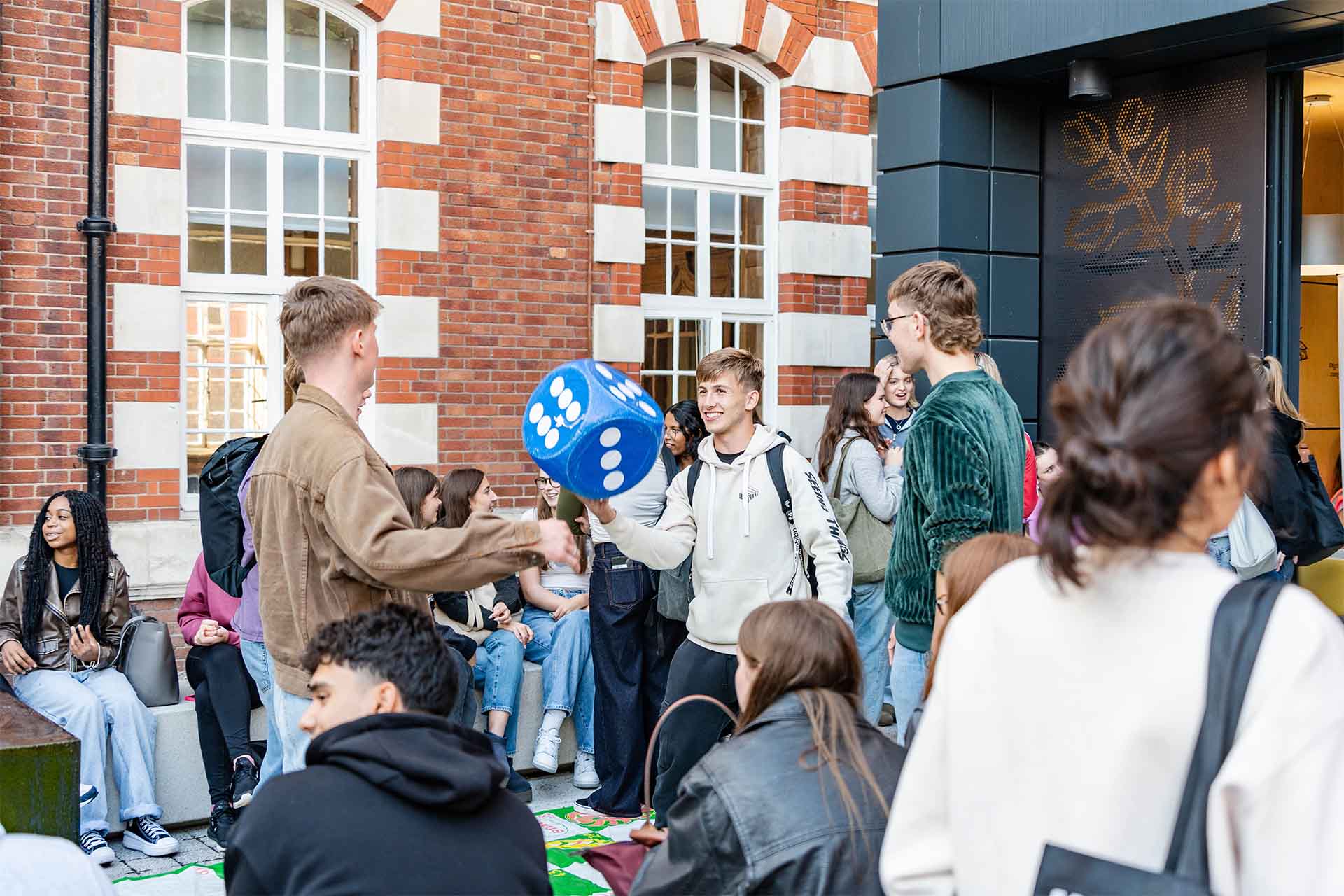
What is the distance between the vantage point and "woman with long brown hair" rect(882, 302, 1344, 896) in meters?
1.36

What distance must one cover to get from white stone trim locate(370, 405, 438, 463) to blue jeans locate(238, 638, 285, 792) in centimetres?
468

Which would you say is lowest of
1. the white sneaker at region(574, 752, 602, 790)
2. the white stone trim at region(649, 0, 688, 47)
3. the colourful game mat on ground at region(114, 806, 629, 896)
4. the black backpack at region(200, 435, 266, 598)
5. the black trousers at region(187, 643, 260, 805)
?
the colourful game mat on ground at region(114, 806, 629, 896)

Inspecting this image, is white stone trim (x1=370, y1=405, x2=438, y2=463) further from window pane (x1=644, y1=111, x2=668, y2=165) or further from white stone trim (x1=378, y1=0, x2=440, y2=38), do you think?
window pane (x1=644, y1=111, x2=668, y2=165)

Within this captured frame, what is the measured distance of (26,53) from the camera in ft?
24.8

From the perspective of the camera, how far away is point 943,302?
3.94 m

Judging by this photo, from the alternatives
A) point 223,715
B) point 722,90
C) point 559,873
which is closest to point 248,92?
point 722,90

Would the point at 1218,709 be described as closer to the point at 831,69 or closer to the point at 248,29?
the point at 248,29

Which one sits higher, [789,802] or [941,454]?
[941,454]

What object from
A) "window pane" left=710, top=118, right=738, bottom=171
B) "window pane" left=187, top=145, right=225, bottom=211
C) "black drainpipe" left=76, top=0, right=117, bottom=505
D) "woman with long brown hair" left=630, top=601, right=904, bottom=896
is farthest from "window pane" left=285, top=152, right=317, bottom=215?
"woman with long brown hair" left=630, top=601, right=904, bottom=896

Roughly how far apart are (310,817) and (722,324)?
28.3 feet

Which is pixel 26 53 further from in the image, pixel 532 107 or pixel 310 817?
pixel 310 817

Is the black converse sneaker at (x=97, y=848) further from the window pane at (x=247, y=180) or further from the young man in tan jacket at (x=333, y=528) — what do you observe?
the window pane at (x=247, y=180)

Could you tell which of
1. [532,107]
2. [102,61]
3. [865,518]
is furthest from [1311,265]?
[102,61]

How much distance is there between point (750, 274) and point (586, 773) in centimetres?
527
